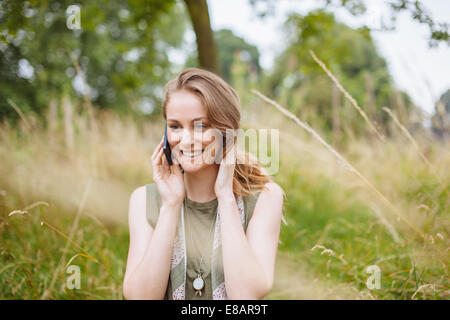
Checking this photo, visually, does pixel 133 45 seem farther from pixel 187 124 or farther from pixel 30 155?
pixel 187 124

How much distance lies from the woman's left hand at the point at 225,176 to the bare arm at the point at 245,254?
0.03m

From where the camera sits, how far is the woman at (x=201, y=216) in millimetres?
1389

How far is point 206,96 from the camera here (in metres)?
1.50

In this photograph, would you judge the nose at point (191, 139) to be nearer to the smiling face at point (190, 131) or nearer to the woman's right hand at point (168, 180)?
the smiling face at point (190, 131)

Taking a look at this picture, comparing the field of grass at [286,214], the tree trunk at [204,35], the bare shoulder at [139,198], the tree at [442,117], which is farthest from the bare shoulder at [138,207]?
the tree trunk at [204,35]

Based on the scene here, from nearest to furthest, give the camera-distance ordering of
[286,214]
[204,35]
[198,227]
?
1. [198,227]
2. [286,214]
3. [204,35]

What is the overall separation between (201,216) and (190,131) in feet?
1.50

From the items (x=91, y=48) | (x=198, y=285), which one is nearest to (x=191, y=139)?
(x=198, y=285)

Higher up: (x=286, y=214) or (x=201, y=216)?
(x=286, y=214)

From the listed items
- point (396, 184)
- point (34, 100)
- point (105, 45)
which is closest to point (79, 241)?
point (396, 184)

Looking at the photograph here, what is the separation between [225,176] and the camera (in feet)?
4.93

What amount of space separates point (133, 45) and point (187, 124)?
13.5 feet

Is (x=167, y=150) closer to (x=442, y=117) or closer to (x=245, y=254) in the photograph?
(x=245, y=254)

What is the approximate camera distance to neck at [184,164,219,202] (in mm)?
1678
